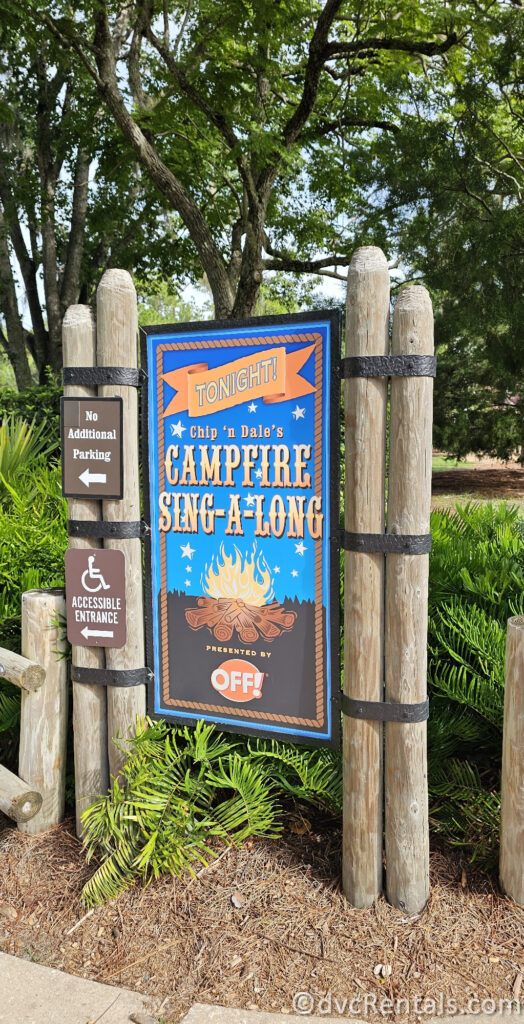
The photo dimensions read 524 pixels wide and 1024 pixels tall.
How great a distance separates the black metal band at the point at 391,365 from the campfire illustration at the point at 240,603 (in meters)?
0.77

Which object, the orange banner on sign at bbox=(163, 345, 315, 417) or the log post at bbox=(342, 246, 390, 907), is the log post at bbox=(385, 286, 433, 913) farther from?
the orange banner on sign at bbox=(163, 345, 315, 417)

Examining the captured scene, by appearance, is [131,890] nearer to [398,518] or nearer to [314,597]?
[314,597]

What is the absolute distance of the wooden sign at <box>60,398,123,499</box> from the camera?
2801 millimetres

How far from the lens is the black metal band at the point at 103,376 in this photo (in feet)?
9.16

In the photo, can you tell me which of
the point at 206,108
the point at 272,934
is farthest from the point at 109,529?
the point at 206,108

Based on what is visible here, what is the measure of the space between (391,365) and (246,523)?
77 centimetres

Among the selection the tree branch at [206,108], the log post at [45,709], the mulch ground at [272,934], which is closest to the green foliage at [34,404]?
the tree branch at [206,108]

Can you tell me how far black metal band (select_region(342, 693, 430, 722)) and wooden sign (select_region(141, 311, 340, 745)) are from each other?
15 centimetres

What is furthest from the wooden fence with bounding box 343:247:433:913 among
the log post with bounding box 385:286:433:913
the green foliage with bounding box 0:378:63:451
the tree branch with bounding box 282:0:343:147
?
the tree branch with bounding box 282:0:343:147

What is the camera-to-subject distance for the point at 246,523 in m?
2.71

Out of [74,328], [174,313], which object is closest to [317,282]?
[74,328]

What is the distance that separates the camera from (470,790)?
2889 mm

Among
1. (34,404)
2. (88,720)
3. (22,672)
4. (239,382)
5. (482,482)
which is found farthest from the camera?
(482,482)

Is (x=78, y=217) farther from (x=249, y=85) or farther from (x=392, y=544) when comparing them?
(x=392, y=544)
